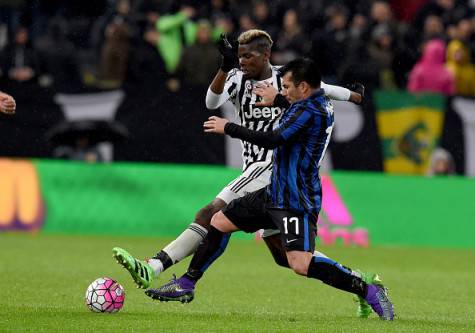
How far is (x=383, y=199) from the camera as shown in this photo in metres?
17.5

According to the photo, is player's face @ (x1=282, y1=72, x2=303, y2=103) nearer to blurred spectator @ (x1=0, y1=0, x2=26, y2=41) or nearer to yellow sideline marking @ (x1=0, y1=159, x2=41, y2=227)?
yellow sideline marking @ (x1=0, y1=159, x2=41, y2=227)

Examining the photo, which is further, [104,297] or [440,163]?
[440,163]

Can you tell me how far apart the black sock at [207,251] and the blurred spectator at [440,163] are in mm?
9729

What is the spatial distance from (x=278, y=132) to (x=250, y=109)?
118 centimetres

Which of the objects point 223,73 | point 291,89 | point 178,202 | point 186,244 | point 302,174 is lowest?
Result: point 178,202

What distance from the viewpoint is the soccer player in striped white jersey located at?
9.36m

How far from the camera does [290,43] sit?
20125 mm

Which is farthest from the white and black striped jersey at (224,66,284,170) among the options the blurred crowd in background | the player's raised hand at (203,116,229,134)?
the blurred crowd in background

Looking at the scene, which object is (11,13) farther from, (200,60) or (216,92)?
(216,92)

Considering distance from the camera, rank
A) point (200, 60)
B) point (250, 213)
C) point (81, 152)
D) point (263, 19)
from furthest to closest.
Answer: point (263, 19), point (200, 60), point (81, 152), point (250, 213)

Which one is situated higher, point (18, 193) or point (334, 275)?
point (334, 275)

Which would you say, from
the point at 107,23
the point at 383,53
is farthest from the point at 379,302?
the point at 383,53

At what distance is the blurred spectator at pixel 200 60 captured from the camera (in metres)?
19.5

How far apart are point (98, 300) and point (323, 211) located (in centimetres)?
881
